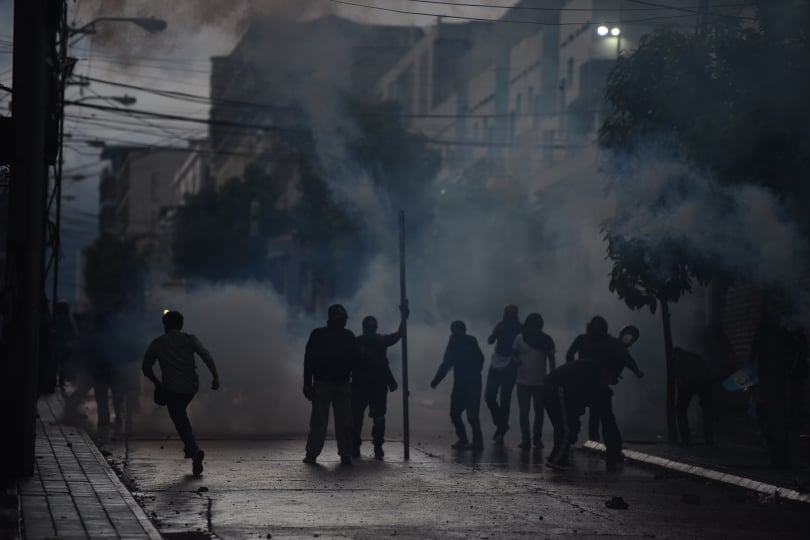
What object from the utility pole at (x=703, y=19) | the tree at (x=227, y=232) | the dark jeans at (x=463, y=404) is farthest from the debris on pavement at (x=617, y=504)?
the tree at (x=227, y=232)

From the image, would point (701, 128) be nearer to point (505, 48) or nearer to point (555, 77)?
point (555, 77)

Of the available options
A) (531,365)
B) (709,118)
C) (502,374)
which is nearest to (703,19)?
(709,118)

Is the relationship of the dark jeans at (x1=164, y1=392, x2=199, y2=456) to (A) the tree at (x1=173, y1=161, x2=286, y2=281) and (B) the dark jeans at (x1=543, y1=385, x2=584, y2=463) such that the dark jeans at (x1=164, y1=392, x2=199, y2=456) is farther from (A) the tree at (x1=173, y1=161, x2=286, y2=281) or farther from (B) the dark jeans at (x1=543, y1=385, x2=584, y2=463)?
(A) the tree at (x1=173, y1=161, x2=286, y2=281)

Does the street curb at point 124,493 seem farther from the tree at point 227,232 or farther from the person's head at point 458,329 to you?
the tree at point 227,232

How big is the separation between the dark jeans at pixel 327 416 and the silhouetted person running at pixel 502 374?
3.46m

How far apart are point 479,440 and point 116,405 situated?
588 cm

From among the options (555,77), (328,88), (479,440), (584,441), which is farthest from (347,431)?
(555,77)

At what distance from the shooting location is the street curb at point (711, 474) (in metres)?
12.2

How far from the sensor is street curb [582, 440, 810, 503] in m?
12.2

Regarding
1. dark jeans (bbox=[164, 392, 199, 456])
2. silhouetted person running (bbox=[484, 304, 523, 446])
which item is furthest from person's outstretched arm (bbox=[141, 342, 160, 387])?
silhouetted person running (bbox=[484, 304, 523, 446])

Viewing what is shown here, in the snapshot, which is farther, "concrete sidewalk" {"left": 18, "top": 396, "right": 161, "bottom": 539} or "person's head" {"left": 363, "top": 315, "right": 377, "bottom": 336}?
"person's head" {"left": 363, "top": 315, "right": 377, "bottom": 336}

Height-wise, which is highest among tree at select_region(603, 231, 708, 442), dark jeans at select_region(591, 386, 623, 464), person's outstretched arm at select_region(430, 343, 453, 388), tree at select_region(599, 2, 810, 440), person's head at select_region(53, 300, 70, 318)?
tree at select_region(599, 2, 810, 440)

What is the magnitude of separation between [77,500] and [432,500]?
2.73 metres

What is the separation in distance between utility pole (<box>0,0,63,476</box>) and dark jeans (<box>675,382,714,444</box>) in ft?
29.4
